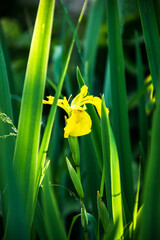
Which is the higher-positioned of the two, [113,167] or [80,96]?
[80,96]

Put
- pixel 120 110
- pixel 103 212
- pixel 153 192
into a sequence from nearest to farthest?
pixel 153 192 < pixel 103 212 < pixel 120 110

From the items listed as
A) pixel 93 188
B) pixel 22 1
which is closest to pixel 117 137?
pixel 93 188

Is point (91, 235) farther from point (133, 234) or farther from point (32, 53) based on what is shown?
point (32, 53)

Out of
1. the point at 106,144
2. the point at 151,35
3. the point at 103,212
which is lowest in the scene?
the point at 103,212

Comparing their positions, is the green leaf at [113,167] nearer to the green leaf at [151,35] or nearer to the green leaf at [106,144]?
the green leaf at [106,144]

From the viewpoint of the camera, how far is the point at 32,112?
1.33 ft

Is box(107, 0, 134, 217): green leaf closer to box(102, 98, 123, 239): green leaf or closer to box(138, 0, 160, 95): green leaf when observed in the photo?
box(138, 0, 160, 95): green leaf

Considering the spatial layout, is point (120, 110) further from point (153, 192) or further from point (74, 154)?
point (153, 192)

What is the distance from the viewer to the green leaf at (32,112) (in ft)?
1.30

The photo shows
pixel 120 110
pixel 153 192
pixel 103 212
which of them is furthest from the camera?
pixel 120 110

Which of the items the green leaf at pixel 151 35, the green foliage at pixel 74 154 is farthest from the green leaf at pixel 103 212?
the green leaf at pixel 151 35

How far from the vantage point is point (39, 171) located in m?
0.43

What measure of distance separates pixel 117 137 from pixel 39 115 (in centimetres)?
25

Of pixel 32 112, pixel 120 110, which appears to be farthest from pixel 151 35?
pixel 32 112
